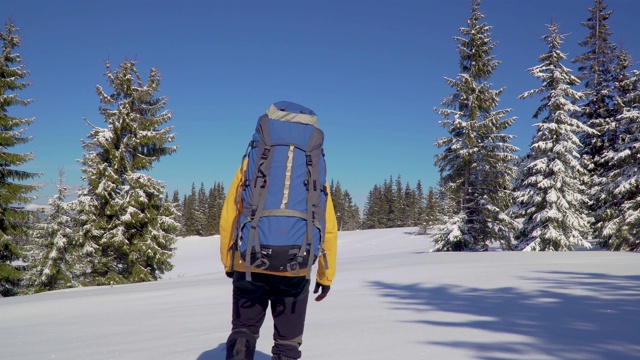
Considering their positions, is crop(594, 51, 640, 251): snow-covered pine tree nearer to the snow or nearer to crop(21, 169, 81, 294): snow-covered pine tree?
the snow

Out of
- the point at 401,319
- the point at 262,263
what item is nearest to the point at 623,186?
the point at 401,319

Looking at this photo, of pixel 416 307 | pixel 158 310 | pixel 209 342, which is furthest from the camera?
pixel 158 310

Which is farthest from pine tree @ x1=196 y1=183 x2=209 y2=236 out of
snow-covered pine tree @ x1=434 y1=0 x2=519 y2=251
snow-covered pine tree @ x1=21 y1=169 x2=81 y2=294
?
snow-covered pine tree @ x1=434 y1=0 x2=519 y2=251

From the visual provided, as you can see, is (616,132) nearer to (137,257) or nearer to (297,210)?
(297,210)

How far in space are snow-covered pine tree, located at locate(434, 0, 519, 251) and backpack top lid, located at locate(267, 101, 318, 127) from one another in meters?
17.6

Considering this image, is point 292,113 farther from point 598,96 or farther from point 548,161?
point 598,96

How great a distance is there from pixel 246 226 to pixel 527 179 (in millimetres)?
19385

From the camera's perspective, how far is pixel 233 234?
263 cm

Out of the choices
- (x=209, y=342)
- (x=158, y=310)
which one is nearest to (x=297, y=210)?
(x=209, y=342)

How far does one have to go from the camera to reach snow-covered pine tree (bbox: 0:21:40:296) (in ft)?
52.7

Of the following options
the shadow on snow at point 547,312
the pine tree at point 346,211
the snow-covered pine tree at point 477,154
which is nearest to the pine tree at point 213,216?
the pine tree at point 346,211

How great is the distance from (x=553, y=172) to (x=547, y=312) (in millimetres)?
15579

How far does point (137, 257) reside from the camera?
17.7m

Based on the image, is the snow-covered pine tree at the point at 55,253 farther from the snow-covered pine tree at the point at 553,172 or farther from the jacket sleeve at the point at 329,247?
the snow-covered pine tree at the point at 553,172
